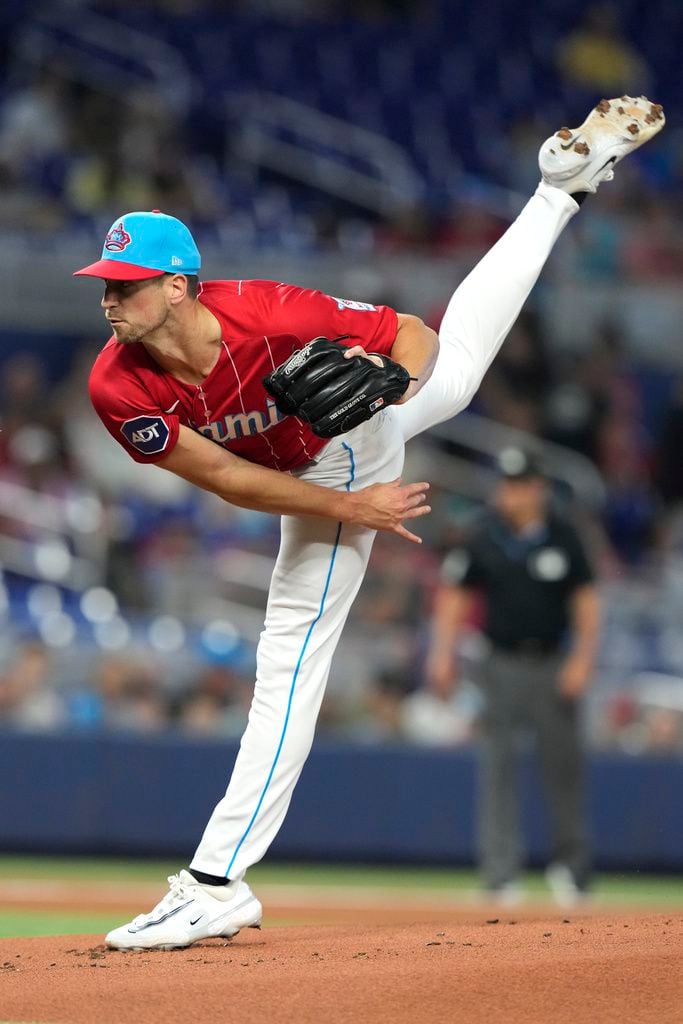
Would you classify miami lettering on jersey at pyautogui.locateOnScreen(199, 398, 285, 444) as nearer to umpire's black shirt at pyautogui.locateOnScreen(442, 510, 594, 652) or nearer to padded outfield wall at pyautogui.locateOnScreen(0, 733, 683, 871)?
umpire's black shirt at pyautogui.locateOnScreen(442, 510, 594, 652)

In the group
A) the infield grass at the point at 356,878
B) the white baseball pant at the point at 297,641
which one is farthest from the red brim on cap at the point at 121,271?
the infield grass at the point at 356,878

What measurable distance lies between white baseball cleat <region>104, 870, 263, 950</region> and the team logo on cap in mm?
1847

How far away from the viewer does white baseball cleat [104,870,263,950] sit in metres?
4.85

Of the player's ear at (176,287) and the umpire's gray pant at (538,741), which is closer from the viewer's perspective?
the player's ear at (176,287)

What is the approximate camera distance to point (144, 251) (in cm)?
455

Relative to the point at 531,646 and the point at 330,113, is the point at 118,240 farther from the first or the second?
the point at 330,113

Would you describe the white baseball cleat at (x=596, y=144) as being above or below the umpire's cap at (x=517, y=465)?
above

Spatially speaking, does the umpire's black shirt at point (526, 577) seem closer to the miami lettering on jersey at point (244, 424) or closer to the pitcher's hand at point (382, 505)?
the pitcher's hand at point (382, 505)

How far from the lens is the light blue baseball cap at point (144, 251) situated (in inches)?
178

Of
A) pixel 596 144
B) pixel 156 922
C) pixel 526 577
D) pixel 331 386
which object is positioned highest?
pixel 596 144

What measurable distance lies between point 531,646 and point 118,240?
4302 millimetres

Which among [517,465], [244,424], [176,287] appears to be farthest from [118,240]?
[517,465]

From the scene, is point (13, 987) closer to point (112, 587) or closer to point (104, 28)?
point (112, 587)

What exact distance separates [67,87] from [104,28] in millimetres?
1470
